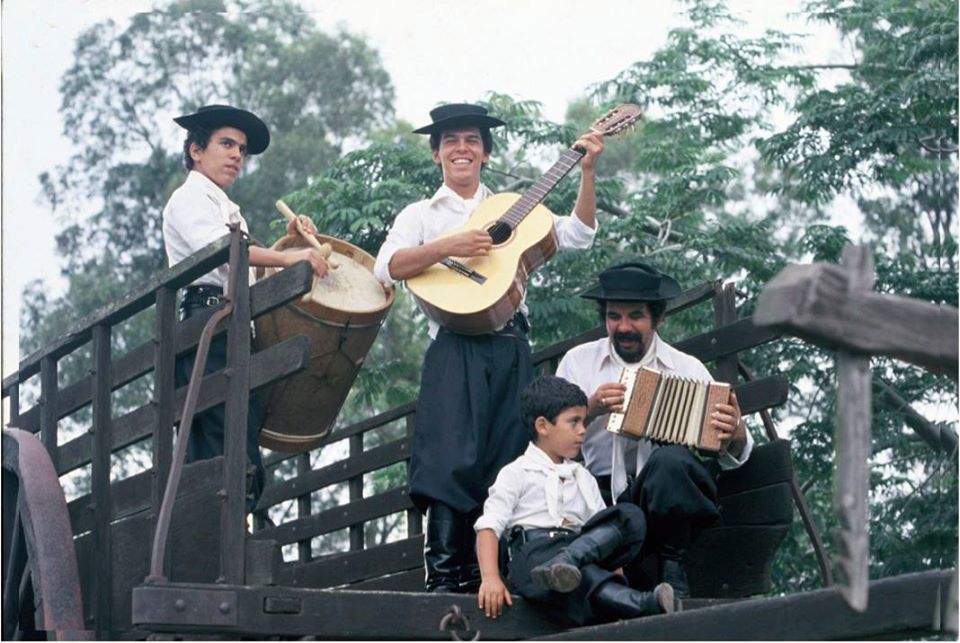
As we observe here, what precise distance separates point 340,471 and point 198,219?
2354 mm

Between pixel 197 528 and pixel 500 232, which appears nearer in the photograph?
pixel 197 528

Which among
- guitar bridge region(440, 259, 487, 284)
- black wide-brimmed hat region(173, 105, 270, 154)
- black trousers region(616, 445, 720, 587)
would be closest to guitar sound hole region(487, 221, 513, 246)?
guitar bridge region(440, 259, 487, 284)

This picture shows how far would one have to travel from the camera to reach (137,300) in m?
6.24

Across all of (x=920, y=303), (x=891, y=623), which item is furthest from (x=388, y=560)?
(x=920, y=303)

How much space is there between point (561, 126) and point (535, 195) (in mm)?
8887

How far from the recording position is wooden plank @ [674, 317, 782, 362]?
672cm

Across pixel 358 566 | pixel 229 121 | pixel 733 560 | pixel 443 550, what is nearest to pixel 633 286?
pixel 733 560

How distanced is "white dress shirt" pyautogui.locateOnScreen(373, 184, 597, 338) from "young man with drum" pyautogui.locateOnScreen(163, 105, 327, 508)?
346mm

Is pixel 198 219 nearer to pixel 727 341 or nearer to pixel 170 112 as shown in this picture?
pixel 727 341

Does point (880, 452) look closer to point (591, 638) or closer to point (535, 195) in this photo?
point (535, 195)

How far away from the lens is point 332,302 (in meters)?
6.67

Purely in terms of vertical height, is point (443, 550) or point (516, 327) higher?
point (516, 327)

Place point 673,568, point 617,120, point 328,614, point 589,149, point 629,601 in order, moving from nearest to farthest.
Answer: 1. point 328,614
2. point 629,601
3. point 673,568
4. point 589,149
5. point 617,120

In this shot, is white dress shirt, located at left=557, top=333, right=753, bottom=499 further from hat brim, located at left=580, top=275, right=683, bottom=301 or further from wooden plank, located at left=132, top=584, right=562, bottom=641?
wooden plank, located at left=132, top=584, right=562, bottom=641
